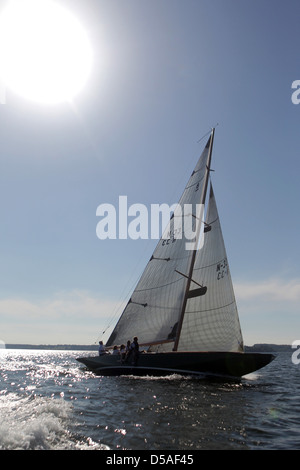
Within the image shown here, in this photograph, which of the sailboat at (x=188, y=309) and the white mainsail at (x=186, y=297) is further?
the white mainsail at (x=186, y=297)

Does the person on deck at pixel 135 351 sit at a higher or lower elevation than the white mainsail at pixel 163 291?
lower

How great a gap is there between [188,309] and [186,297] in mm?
884

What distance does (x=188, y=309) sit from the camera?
67.3 feet

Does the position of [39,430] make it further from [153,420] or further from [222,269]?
[222,269]

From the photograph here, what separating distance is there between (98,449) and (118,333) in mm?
16099

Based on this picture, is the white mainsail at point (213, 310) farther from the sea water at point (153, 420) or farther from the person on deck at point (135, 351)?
the sea water at point (153, 420)

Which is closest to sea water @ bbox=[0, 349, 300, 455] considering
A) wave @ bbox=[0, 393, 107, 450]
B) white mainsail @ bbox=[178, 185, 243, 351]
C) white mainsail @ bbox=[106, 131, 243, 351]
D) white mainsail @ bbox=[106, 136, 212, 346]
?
wave @ bbox=[0, 393, 107, 450]

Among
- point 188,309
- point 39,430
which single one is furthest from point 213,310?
point 39,430

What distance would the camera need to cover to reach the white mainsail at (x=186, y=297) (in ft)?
63.4

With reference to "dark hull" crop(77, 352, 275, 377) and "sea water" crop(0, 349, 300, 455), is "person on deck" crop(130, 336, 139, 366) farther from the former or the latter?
"sea water" crop(0, 349, 300, 455)

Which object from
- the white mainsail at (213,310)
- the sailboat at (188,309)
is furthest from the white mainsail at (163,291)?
the white mainsail at (213,310)

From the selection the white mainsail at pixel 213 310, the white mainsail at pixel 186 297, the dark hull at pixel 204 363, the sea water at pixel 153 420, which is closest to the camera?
the sea water at pixel 153 420
